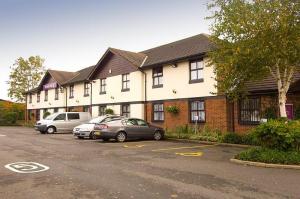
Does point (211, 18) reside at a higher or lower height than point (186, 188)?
higher

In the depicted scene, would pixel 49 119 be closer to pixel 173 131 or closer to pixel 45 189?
pixel 173 131

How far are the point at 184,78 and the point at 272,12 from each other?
36.6ft

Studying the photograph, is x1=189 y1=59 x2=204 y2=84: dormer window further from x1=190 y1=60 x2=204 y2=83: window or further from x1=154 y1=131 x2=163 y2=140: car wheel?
x1=154 y1=131 x2=163 y2=140: car wheel

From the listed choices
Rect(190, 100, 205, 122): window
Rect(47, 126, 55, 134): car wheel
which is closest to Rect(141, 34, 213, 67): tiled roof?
Rect(190, 100, 205, 122): window

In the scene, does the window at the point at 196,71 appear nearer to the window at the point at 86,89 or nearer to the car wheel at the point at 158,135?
the car wheel at the point at 158,135

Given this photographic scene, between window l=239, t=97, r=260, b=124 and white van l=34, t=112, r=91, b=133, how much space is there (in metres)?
15.1

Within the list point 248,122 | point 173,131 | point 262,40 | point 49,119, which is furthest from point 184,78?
point 49,119

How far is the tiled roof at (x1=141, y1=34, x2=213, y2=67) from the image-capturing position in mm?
22625

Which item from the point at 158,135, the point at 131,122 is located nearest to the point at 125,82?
the point at 158,135

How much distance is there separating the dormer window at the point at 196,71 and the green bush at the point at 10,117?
3742 centimetres

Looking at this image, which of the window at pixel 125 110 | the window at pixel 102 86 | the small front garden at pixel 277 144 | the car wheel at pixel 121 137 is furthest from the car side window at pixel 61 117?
the small front garden at pixel 277 144

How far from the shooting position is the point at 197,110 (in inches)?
876

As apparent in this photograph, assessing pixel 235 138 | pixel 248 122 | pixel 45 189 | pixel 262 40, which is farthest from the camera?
pixel 248 122

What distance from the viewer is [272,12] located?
12.4 m
